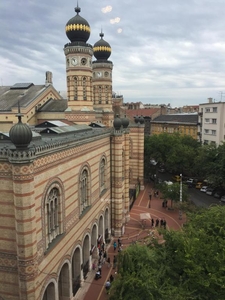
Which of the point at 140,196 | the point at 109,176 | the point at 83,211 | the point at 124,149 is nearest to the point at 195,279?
the point at 83,211

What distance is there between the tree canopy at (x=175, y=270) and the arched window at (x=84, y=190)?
6314 millimetres

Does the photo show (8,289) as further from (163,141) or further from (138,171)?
(163,141)

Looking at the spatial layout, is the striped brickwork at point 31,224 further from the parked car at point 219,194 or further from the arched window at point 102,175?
the parked car at point 219,194

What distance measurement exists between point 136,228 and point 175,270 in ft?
56.7

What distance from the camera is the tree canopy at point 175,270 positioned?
1154 cm

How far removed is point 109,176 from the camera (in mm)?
27078

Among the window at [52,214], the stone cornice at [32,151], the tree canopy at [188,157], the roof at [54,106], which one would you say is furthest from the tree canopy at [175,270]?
the tree canopy at [188,157]

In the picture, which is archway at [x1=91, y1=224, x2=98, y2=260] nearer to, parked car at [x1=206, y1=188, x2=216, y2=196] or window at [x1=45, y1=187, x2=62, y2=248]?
window at [x1=45, y1=187, x2=62, y2=248]

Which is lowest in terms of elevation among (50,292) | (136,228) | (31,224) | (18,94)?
(136,228)

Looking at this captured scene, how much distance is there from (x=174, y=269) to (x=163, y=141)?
126 ft

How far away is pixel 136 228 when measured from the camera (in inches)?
1199

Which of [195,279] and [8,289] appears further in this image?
[8,289]

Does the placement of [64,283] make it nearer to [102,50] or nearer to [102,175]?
[102,175]

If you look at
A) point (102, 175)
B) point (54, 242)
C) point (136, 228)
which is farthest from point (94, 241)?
point (54, 242)
